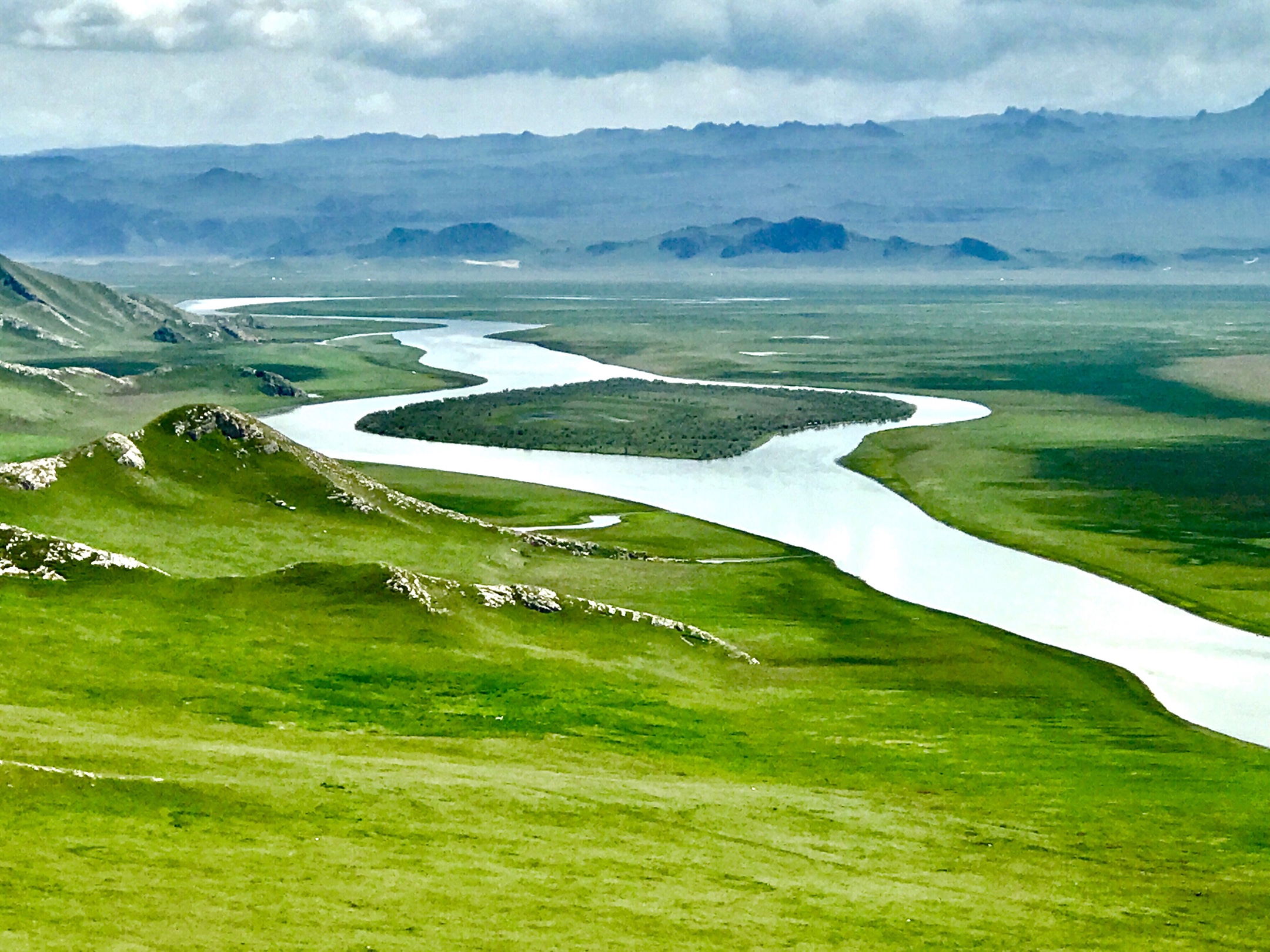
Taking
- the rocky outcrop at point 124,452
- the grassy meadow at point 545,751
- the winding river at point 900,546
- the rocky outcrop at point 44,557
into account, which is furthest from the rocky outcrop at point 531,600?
the rocky outcrop at point 124,452

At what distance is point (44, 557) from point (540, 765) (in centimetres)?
2894

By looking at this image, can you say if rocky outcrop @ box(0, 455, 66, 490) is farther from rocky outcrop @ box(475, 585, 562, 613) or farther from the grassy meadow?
rocky outcrop @ box(475, 585, 562, 613)

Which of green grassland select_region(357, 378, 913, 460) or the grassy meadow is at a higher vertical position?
green grassland select_region(357, 378, 913, 460)

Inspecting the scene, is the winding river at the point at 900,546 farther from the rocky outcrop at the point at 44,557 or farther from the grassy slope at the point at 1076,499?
the rocky outcrop at the point at 44,557

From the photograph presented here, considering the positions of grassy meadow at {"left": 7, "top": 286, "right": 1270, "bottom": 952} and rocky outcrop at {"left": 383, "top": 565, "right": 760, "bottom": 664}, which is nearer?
grassy meadow at {"left": 7, "top": 286, "right": 1270, "bottom": 952}

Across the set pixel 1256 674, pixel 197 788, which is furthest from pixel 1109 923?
pixel 1256 674

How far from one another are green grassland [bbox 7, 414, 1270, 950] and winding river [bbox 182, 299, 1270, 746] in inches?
171

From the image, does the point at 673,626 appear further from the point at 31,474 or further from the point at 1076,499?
the point at 1076,499

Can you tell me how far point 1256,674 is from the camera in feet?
266

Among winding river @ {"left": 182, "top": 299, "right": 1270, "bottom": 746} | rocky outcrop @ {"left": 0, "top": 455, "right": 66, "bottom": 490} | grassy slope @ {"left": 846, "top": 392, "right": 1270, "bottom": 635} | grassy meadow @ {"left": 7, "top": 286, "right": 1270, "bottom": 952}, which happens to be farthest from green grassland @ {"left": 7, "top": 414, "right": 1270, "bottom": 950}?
grassy slope @ {"left": 846, "top": 392, "right": 1270, "bottom": 635}

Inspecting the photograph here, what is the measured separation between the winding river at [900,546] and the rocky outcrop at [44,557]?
46.8m

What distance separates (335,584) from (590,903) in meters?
38.5

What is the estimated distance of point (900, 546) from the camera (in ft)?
379

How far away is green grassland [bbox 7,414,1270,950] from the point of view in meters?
38.8
